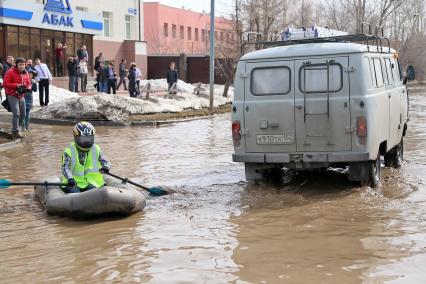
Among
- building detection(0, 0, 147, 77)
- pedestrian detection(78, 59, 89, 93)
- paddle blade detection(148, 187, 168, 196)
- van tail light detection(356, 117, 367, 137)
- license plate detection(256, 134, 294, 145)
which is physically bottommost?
paddle blade detection(148, 187, 168, 196)

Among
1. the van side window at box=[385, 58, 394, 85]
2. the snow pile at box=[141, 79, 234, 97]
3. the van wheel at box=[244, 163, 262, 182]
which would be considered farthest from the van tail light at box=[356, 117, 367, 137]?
the snow pile at box=[141, 79, 234, 97]

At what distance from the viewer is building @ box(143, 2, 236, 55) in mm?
65062

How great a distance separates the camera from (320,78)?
364 inches

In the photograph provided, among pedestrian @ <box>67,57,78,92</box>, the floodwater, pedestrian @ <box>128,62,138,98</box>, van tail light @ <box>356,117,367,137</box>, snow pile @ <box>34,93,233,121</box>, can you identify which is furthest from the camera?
pedestrian @ <box>128,62,138,98</box>

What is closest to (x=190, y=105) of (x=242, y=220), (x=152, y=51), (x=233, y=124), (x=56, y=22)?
(x=56, y=22)

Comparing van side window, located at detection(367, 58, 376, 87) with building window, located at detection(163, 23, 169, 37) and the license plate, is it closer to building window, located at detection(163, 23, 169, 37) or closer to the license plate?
the license plate

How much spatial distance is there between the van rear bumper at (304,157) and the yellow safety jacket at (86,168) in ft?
7.32

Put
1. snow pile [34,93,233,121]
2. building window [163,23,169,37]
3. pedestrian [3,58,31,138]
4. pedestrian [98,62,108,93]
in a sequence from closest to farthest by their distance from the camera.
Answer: pedestrian [3,58,31,138] → snow pile [34,93,233,121] → pedestrian [98,62,108,93] → building window [163,23,169,37]

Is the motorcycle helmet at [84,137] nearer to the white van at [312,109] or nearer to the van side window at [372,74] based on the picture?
the white van at [312,109]

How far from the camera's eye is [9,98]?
606 inches

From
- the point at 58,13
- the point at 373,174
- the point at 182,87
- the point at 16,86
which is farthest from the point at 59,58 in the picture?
the point at 373,174

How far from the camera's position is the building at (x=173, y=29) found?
213ft

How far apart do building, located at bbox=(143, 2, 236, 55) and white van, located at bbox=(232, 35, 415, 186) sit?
5114 centimetres

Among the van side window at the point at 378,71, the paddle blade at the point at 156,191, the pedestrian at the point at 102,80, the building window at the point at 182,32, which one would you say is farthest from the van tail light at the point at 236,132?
the building window at the point at 182,32
